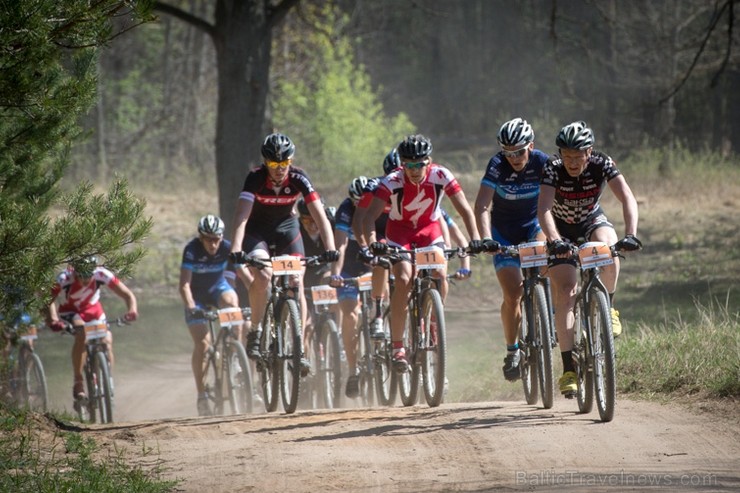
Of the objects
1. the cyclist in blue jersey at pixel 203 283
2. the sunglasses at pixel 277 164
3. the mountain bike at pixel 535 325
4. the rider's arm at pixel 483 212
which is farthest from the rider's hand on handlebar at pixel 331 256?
the cyclist in blue jersey at pixel 203 283

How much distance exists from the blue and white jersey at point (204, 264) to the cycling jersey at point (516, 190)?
426 centimetres

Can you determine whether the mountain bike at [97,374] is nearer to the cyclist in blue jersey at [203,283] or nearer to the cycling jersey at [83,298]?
the cycling jersey at [83,298]

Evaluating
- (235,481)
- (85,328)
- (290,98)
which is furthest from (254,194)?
(290,98)

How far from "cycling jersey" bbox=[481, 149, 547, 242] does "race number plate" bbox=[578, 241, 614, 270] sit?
5.73 ft

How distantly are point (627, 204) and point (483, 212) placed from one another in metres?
1.49

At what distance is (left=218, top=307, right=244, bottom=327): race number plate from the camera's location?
12359 millimetres

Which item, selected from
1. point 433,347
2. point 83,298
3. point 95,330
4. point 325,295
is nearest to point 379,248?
point 433,347

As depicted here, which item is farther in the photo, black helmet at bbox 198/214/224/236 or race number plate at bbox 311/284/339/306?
black helmet at bbox 198/214/224/236

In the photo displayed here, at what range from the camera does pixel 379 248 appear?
9.56 m

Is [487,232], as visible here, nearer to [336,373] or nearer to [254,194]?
[254,194]

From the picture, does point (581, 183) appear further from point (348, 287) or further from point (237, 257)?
point (348, 287)

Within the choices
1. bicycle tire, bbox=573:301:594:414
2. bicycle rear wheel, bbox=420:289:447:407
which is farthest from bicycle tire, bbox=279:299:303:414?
bicycle tire, bbox=573:301:594:414

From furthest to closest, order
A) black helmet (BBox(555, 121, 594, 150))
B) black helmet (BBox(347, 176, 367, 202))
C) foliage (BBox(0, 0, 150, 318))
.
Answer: black helmet (BBox(347, 176, 367, 202)), black helmet (BBox(555, 121, 594, 150)), foliage (BBox(0, 0, 150, 318))

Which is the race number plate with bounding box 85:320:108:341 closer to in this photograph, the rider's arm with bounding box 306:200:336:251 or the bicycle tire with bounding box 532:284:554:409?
the rider's arm with bounding box 306:200:336:251
